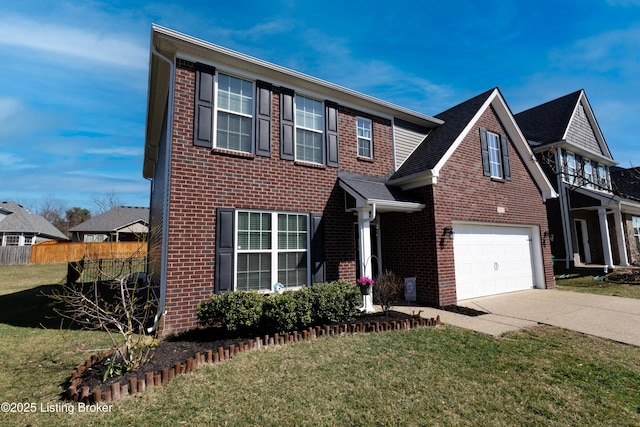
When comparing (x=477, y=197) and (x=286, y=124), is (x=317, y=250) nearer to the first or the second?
(x=286, y=124)

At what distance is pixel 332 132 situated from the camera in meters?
9.30

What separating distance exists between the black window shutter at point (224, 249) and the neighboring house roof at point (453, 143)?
539cm

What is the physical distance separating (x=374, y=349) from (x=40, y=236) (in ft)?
153

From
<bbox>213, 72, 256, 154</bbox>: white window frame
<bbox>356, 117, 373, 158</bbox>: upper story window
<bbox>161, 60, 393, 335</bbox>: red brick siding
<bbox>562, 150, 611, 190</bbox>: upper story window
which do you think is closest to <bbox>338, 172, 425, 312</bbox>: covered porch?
<bbox>161, 60, 393, 335</bbox>: red brick siding

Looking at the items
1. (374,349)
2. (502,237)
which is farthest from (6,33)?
(502,237)

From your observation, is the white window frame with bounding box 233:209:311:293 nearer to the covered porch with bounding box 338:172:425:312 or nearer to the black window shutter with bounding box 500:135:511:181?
the covered porch with bounding box 338:172:425:312

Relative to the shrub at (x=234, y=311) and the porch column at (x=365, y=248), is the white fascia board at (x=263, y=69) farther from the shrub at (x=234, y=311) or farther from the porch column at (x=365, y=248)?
the shrub at (x=234, y=311)

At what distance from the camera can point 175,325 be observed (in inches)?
254

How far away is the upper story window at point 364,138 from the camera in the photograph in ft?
33.1

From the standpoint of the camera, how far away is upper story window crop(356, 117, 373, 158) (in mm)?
10078

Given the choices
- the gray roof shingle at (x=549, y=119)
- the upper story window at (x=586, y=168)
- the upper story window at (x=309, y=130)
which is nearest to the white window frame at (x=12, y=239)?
the upper story window at (x=309, y=130)

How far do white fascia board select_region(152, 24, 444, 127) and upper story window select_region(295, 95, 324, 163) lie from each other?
0.42 metres

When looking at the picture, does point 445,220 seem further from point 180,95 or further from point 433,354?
point 180,95

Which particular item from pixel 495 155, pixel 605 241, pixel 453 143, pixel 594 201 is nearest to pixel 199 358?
pixel 453 143
